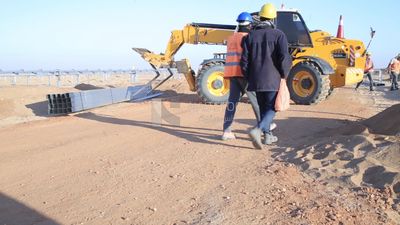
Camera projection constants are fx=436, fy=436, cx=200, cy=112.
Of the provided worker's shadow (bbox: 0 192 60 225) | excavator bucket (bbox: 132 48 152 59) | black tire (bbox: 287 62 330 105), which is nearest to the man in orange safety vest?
worker's shadow (bbox: 0 192 60 225)

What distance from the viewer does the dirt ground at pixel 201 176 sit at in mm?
3928

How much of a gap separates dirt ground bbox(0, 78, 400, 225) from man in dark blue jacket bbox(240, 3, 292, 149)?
23.0 inches

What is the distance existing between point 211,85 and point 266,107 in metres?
6.75

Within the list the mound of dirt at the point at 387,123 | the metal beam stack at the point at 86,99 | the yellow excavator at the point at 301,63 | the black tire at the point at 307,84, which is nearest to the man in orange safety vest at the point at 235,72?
the mound of dirt at the point at 387,123

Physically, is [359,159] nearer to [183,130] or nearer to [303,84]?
[183,130]

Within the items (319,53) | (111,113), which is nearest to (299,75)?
(319,53)

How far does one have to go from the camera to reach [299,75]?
493 inches

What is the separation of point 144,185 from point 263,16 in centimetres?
306

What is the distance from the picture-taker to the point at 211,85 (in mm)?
13109

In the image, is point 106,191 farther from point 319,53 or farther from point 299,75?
point 319,53

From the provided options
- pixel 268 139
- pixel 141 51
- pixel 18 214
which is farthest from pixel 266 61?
pixel 141 51

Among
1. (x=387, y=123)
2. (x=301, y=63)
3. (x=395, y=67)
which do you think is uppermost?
(x=301, y=63)

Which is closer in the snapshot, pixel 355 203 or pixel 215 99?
pixel 355 203

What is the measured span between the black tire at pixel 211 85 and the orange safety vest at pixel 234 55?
6.20 meters
